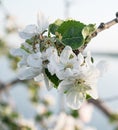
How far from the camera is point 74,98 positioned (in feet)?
2.56

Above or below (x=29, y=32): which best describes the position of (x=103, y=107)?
below

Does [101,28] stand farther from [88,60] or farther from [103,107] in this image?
[103,107]

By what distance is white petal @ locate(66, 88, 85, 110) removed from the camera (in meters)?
0.78

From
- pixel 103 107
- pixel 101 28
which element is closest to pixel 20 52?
pixel 101 28

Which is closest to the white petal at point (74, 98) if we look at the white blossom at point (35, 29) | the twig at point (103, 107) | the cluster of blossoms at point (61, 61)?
the cluster of blossoms at point (61, 61)

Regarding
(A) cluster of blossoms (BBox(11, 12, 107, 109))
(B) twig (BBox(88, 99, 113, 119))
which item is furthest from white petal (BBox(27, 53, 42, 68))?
(B) twig (BBox(88, 99, 113, 119))

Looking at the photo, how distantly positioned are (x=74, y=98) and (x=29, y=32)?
0.43 feet

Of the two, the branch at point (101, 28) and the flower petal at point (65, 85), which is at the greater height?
the branch at point (101, 28)

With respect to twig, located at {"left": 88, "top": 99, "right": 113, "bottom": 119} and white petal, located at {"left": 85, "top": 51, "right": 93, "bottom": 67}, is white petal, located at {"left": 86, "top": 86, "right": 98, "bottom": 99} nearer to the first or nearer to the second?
white petal, located at {"left": 85, "top": 51, "right": 93, "bottom": 67}

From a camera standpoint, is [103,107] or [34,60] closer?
[34,60]

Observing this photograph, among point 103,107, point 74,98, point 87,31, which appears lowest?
point 103,107

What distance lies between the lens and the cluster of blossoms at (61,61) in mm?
737

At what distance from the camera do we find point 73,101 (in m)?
0.78

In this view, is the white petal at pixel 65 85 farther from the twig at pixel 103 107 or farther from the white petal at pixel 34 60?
the twig at pixel 103 107
